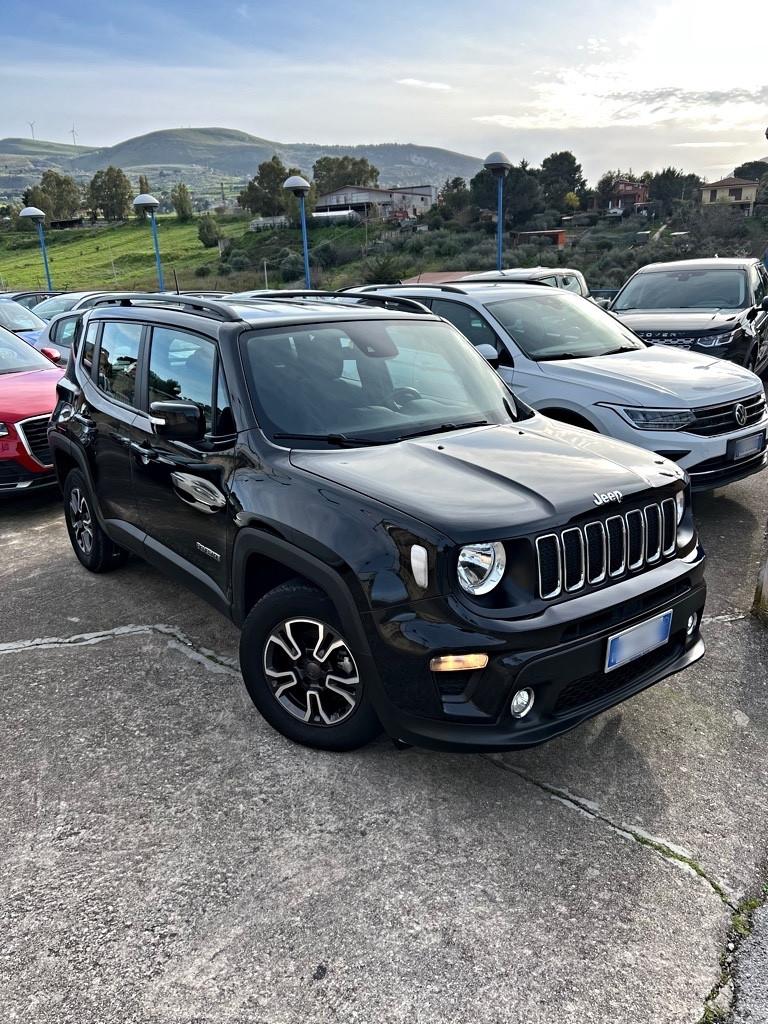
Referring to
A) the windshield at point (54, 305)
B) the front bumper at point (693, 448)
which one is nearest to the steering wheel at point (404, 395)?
the front bumper at point (693, 448)

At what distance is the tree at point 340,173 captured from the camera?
349 ft

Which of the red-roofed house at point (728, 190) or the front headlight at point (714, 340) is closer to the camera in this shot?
the front headlight at point (714, 340)

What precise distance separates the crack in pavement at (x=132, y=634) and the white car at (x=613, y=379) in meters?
3.06

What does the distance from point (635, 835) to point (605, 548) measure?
1.01 meters

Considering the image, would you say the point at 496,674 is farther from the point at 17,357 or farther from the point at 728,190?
the point at 728,190

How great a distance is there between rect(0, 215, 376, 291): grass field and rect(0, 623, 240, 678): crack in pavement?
150ft

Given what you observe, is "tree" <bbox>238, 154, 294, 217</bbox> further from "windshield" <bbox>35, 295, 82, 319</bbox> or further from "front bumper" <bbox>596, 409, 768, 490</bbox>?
"front bumper" <bbox>596, 409, 768, 490</bbox>

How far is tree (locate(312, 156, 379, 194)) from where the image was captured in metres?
106

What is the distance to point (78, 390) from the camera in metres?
4.77

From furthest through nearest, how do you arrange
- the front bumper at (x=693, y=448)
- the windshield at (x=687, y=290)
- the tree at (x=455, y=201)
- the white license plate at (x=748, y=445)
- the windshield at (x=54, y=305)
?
the tree at (x=455, y=201) → the windshield at (x=54, y=305) → the windshield at (x=687, y=290) → the white license plate at (x=748, y=445) → the front bumper at (x=693, y=448)

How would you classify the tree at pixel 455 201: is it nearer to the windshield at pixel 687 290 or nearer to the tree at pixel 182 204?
the tree at pixel 182 204

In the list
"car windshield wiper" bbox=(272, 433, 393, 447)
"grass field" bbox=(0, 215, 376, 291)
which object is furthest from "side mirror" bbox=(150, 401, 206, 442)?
"grass field" bbox=(0, 215, 376, 291)

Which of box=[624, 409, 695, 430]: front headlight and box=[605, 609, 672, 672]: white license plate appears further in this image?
box=[624, 409, 695, 430]: front headlight

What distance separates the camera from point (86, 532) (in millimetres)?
5039
